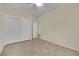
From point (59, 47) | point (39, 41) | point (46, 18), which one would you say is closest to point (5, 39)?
point (39, 41)

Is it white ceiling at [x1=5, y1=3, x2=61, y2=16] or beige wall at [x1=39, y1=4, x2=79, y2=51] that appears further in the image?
beige wall at [x1=39, y1=4, x2=79, y2=51]

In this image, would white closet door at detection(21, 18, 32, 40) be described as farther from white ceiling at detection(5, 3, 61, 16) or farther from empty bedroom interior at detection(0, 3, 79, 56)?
white ceiling at detection(5, 3, 61, 16)

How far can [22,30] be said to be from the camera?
141cm

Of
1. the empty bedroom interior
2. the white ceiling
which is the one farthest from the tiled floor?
the white ceiling

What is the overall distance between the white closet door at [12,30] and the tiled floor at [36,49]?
9 centimetres

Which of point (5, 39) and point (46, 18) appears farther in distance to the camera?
point (46, 18)

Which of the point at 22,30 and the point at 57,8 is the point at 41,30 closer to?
the point at 22,30

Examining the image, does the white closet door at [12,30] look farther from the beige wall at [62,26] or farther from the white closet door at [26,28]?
the beige wall at [62,26]

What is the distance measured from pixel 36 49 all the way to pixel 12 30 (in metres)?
0.47

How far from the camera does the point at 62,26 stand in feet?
4.66

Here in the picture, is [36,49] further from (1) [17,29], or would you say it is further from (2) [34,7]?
(2) [34,7]

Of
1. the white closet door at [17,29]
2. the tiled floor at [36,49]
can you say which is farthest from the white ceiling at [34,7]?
the tiled floor at [36,49]

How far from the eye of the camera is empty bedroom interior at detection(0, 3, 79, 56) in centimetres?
131

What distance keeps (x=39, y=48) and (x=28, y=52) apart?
0.18 metres
